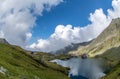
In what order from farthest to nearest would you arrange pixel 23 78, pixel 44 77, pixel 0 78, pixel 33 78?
pixel 44 77
pixel 33 78
pixel 23 78
pixel 0 78

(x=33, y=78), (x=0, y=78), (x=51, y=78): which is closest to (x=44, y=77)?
(x=51, y=78)

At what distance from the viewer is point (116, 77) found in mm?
156250

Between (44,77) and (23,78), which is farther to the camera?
(44,77)

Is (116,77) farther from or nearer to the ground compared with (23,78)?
farther from the ground

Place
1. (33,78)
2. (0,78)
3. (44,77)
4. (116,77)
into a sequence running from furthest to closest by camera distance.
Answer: (116,77) → (44,77) → (33,78) → (0,78)

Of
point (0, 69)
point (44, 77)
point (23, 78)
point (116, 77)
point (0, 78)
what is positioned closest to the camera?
point (0, 78)

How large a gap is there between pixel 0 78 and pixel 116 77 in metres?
95.6

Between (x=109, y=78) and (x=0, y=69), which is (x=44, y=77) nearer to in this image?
(x=109, y=78)

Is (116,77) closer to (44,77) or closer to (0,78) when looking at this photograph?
(44,77)

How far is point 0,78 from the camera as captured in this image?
240 feet

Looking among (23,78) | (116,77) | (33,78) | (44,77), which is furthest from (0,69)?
(116,77)

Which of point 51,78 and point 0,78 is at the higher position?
point 51,78

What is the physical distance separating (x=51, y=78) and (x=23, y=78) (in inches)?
2032

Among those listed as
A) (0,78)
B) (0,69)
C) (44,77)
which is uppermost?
(44,77)
